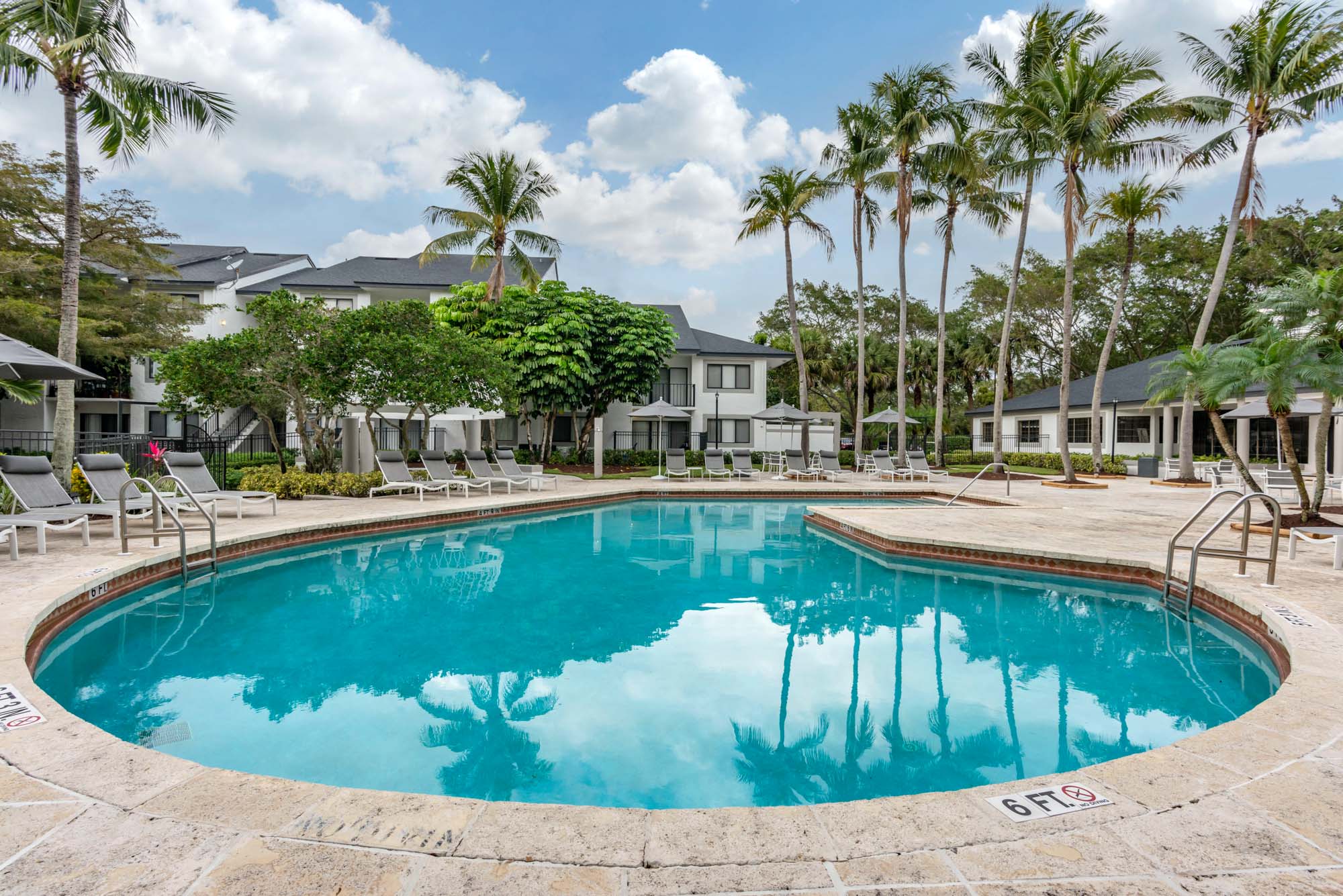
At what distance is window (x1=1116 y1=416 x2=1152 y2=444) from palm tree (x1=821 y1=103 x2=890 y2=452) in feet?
42.7

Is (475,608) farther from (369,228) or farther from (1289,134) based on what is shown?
(369,228)

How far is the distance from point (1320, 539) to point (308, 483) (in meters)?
16.6

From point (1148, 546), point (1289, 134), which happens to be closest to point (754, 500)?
point (1148, 546)

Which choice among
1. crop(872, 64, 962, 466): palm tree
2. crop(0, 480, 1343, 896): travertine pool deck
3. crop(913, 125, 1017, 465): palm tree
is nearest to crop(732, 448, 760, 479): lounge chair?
crop(872, 64, 962, 466): palm tree

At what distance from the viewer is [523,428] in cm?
2855

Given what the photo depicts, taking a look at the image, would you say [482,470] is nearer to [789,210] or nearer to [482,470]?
[482,470]

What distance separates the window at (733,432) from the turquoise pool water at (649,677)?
21414 millimetres

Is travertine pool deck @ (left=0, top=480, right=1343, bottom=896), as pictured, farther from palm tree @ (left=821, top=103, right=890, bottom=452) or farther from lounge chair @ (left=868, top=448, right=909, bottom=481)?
palm tree @ (left=821, top=103, right=890, bottom=452)

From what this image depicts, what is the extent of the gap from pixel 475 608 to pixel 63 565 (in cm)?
391

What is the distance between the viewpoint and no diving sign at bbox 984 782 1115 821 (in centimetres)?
243

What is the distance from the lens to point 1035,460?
2848 centimetres

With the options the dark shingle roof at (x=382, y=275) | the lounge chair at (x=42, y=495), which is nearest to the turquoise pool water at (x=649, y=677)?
the lounge chair at (x=42, y=495)

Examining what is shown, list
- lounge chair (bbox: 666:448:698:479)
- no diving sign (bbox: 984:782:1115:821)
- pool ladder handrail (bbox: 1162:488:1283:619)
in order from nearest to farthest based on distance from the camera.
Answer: no diving sign (bbox: 984:782:1115:821) < pool ladder handrail (bbox: 1162:488:1283:619) < lounge chair (bbox: 666:448:698:479)

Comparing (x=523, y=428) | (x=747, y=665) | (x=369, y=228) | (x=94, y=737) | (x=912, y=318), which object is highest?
(x=369, y=228)
